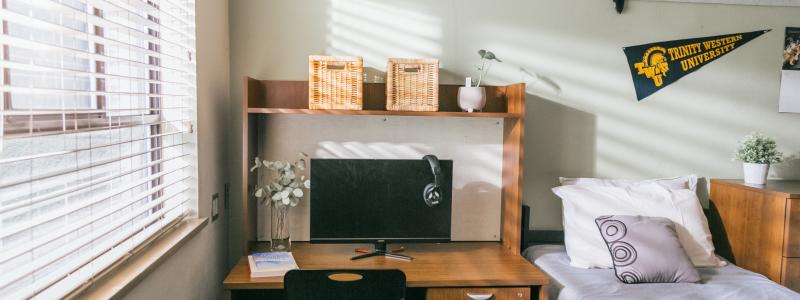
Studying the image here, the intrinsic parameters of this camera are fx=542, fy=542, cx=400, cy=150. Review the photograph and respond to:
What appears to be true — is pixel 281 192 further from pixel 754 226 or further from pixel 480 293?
pixel 754 226

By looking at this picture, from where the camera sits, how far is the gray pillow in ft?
7.35

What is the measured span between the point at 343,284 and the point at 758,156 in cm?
221

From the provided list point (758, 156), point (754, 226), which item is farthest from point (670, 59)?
point (754, 226)

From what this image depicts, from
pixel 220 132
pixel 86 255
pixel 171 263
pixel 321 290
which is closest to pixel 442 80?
pixel 220 132

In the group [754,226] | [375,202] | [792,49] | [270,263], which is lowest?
[270,263]

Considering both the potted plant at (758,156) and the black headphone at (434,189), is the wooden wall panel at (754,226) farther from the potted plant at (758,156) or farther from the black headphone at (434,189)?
the black headphone at (434,189)

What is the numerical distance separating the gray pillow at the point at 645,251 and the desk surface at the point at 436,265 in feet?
1.17

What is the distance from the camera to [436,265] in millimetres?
2289

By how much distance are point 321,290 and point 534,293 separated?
963mm

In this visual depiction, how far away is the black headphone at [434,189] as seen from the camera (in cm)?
240

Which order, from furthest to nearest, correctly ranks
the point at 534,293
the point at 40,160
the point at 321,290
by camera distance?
the point at 534,293
the point at 321,290
the point at 40,160

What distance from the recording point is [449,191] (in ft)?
8.05

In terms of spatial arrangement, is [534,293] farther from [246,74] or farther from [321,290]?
[246,74]

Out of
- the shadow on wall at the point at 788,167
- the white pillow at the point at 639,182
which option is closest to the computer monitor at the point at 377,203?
the white pillow at the point at 639,182
